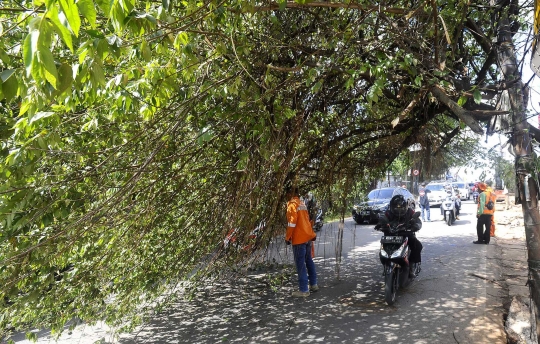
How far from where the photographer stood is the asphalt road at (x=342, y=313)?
5.05 m

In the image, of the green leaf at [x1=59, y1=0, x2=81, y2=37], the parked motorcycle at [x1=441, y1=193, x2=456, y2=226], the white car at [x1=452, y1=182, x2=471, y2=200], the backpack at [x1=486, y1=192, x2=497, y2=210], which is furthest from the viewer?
the white car at [x1=452, y1=182, x2=471, y2=200]

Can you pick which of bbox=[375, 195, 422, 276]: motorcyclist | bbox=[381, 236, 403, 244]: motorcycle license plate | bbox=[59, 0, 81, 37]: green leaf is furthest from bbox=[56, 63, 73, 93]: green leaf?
bbox=[375, 195, 422, 276]: motorcyclist

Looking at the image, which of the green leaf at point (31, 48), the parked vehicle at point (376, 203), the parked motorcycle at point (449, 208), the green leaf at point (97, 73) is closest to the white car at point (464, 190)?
the parked vehicle at point (376, 203)

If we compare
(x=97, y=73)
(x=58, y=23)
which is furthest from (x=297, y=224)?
(x=58, y=23)

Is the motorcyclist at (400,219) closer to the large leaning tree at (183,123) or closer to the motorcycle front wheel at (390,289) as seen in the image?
the motorcycle front wheel at (390,289)

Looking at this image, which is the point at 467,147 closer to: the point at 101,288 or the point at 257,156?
the point at 257,156

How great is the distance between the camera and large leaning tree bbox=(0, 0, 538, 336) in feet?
11.1

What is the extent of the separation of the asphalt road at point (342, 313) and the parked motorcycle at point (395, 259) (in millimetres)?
227

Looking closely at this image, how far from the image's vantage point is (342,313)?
5.91m

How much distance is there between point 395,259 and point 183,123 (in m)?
3.76

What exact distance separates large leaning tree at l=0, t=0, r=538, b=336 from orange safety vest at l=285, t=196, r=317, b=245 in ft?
1.56

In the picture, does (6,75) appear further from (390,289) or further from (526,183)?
(390,289)

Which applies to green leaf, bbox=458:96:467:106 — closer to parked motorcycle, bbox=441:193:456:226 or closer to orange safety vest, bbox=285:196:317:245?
orange safety vest, bbox=285:196:317:245

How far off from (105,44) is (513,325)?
5.09 meters
